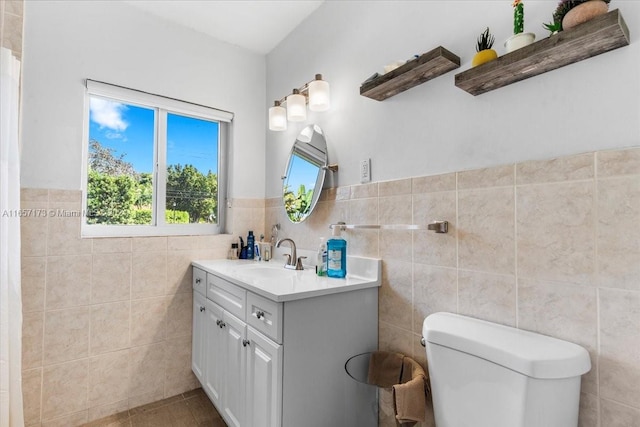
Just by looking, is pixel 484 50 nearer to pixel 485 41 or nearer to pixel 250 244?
pixel 485 41

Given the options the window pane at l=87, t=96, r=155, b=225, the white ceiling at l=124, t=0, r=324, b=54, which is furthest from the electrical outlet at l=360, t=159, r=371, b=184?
the window pane at l=87, t=96, r=155, b=225

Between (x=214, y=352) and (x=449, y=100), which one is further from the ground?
(x=449, y=100)

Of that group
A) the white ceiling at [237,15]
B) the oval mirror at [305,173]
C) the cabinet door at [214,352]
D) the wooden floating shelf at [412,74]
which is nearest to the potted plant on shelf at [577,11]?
the wooden floating shelf at [412,74]

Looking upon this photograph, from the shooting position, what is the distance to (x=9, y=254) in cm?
141

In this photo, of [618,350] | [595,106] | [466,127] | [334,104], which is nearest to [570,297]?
[618,350]

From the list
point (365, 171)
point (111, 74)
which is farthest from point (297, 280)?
point (111, 74)

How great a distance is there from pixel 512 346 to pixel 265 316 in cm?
86

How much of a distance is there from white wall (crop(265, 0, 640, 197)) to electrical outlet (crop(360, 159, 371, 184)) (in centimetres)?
3

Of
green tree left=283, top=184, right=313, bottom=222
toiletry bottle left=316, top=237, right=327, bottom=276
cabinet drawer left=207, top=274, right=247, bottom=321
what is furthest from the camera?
green tree left=283, top=184, right=313, bottom=222

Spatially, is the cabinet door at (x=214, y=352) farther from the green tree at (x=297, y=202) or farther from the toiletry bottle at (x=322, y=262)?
the green tree at (x=297, y=202)

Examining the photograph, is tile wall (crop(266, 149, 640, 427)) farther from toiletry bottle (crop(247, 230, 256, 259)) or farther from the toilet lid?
toiletry bottle (crop(247, 230, 256, 259))

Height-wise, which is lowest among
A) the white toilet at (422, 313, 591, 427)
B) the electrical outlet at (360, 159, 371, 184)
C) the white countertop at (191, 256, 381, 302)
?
the white toilet at (422, 313, 591, 427)

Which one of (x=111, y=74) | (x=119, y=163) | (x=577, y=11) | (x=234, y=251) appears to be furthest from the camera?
(x=234, y=251)

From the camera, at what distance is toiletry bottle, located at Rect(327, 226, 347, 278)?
5.13ft
